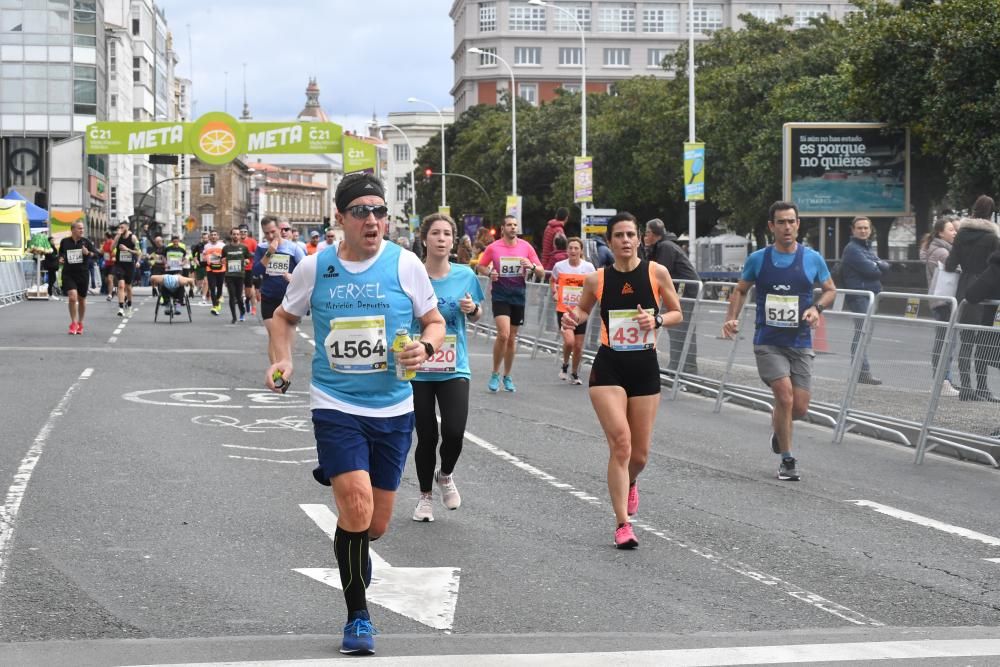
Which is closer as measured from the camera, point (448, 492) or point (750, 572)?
point (750, 572)

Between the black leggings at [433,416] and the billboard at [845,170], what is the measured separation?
28.4 metres

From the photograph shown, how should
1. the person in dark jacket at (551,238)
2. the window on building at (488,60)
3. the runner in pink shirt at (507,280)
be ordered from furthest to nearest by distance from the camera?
1. the window on building at (488,60)
2. the person in dark jacket at (551,238)
3. the runner in pink shirt at (507,280)

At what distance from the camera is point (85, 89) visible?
8338 centimetres

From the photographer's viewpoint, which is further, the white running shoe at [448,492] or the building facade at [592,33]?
the building facade at [592,33]

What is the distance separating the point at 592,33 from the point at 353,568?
422 ft

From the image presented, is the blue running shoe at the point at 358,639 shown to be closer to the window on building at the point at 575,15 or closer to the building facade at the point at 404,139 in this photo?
the window on building at the point at 575,15

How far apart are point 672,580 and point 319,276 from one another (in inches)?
95.5

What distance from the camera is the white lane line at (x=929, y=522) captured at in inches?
349

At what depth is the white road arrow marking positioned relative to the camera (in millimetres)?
6602

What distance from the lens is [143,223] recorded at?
106 m

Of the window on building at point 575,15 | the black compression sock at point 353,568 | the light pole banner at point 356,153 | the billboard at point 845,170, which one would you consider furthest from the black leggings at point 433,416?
the window on building at point 575,15

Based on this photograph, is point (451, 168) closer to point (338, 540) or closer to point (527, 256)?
point (527, 256)

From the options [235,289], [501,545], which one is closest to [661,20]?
[235,289]

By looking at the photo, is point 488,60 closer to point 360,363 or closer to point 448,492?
point 448,492
